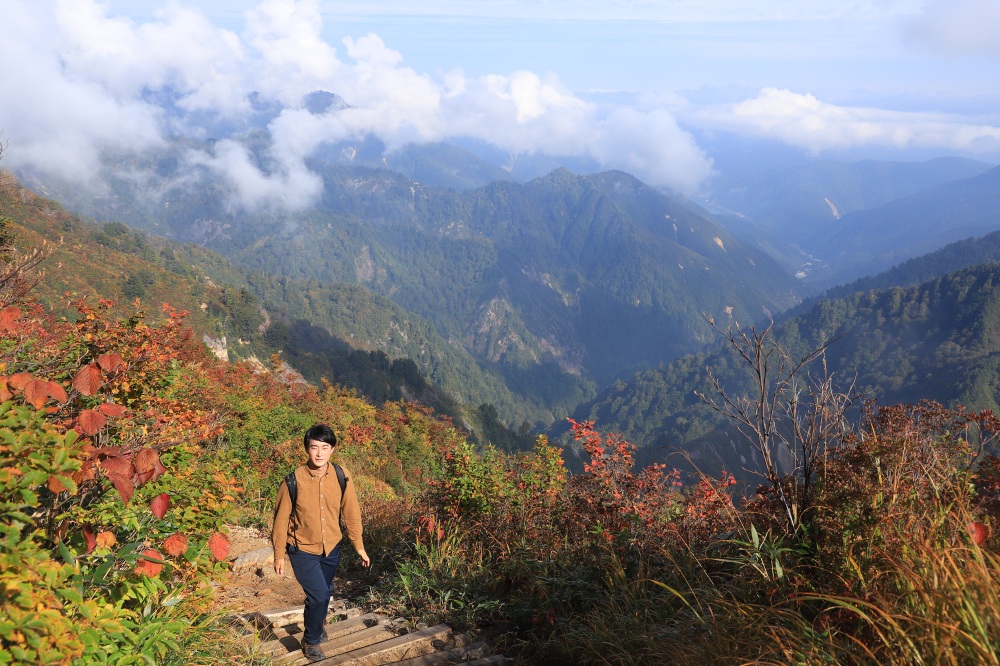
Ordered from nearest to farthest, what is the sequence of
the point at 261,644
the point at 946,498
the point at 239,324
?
the point at 946,498, the point at 261,644, the point at 239,324

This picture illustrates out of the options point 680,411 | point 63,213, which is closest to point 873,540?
point 63,213

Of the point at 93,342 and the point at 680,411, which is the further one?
the point at 680,411

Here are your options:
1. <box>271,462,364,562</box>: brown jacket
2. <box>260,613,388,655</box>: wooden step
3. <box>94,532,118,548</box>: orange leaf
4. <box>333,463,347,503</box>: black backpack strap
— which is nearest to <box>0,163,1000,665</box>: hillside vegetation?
<box>94,532,118,548</box>: orange leaf

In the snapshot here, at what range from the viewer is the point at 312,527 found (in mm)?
4754

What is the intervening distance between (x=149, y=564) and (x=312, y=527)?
171cm

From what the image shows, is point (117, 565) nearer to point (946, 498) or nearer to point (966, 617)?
point (966, 617)

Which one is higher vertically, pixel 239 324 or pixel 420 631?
pixel 239 324

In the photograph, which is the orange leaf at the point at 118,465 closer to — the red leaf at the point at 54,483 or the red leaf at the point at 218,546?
the red leaf at the point at 54,483

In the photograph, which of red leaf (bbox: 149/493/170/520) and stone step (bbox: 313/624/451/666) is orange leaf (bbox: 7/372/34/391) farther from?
stone step (bbox: 313/624/451/666)

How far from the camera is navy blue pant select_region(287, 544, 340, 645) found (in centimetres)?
460

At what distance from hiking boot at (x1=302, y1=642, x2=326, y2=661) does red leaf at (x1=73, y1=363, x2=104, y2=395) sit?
2.57m

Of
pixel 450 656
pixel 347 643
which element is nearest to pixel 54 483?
pixel 347 643

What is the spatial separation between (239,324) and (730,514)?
266ft

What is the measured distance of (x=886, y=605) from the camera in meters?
2.86
